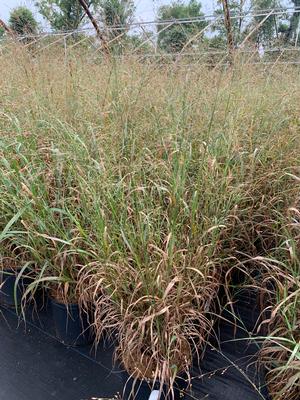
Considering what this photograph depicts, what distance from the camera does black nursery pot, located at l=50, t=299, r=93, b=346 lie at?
1303 millimetres

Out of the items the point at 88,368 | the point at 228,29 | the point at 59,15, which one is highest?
the point at 59,15

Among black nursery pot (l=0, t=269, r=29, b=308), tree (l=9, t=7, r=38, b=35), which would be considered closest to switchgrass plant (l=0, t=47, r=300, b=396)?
black nursery pot (l=0, t=269, r=29, b=308)

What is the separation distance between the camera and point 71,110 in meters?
1.80

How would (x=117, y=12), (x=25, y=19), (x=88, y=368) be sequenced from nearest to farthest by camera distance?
1. (x=88, y=368)
2. (x=117, y=12)
3. (x=25, y=19)

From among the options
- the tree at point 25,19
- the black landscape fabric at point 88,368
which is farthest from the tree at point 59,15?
the black landscape fabric at point 88,368

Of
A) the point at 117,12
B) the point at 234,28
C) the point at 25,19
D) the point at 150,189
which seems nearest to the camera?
the point at 150,189

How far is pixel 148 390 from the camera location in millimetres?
1007

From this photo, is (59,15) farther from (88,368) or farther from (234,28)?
(88,368)

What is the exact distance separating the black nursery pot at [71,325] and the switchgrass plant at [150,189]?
5 cm

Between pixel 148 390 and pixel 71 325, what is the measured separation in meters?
0.45

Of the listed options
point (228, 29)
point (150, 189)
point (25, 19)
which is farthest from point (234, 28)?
point (25, 19)

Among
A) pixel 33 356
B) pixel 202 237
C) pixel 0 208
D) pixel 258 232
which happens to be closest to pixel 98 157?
pixel 0 208

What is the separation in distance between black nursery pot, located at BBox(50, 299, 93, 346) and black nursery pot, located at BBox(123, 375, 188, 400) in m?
0.30

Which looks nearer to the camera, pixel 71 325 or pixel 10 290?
pixel 71 325
